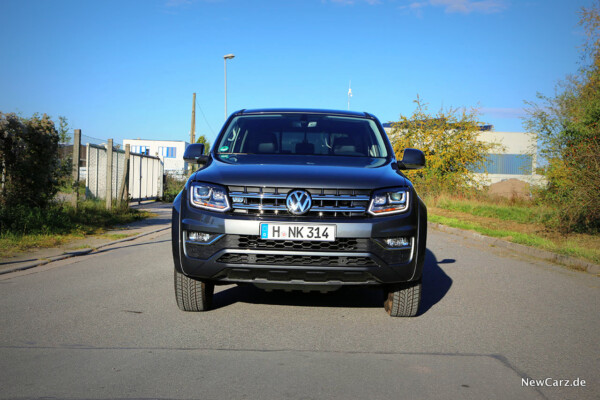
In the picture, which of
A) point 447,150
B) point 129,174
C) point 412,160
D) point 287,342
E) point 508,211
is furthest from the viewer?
point 447,150

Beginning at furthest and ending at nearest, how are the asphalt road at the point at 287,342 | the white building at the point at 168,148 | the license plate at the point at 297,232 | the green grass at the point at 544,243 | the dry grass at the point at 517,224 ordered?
the white building at the point at 168,148, the dry grass at the point at 517,224, the green grass at the point at 544,243, the license plate at the point at 297,232, the asphalt road at the point at 287,342

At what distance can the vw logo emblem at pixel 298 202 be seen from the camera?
14.5 feet

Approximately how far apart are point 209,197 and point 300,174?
0.77 metres

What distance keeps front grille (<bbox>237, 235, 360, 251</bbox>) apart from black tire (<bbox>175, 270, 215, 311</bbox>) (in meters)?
0.79

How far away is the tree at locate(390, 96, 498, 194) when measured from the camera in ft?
95.6

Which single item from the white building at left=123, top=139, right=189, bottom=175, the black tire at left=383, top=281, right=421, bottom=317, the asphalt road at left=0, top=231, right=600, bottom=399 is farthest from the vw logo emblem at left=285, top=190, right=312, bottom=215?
the white building at left=123, top=139, right=189, bottom=175

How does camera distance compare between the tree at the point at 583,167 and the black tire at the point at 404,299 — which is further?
the tree at the point at 583,167

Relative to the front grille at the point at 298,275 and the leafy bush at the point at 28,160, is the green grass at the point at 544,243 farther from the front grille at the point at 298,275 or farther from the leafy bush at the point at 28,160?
the leafy bush at the point at 28,160

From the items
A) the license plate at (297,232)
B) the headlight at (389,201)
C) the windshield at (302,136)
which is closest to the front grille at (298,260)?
the license plate at (297,232)

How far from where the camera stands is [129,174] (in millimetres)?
21234

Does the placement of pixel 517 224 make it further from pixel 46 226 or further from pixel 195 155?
pixel 195 155

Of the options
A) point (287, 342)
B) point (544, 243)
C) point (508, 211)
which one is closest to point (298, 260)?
point (287, 342)

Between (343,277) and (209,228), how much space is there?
3.71ft

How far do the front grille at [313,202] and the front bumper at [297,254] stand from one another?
80 millimetres
